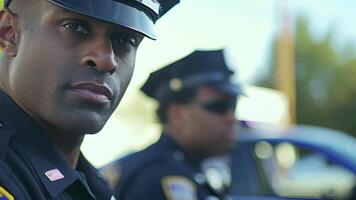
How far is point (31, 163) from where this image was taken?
4.71 ft

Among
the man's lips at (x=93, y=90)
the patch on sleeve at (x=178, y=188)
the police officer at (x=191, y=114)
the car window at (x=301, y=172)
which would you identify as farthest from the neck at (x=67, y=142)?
the car window at (x=301, y=172)

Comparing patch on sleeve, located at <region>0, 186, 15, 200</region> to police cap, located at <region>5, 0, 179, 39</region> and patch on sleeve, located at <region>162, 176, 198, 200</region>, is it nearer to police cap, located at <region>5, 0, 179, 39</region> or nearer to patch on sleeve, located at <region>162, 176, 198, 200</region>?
police cap, located at <region>5, 0, 179, 39</region>

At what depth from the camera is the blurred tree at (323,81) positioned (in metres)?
31.0

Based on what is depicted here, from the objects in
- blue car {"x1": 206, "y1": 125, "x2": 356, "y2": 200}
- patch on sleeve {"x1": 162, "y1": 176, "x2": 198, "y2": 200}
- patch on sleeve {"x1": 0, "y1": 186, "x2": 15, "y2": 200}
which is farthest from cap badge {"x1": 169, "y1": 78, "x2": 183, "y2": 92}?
patch on sleeve {"x1": 0, "y1": 186, "x2": 15, "y2": 200}

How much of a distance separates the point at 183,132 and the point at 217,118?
283 mm

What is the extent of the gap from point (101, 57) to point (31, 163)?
27 cm

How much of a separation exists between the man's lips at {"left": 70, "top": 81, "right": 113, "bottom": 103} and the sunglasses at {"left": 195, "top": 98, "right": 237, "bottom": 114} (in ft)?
8.50

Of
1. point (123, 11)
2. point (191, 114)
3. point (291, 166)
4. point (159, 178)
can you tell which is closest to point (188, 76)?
point (191, 114)

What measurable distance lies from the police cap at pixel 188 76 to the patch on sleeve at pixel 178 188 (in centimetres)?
84

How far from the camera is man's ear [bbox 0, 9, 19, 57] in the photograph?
60.6 inches

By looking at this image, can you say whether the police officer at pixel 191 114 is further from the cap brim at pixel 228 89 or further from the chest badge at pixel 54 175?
the chest badge at pixel 54 175

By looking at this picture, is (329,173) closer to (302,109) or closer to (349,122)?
(349,122)

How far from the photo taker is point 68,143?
162 cm

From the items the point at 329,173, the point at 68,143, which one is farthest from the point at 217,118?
the point at 68,143
